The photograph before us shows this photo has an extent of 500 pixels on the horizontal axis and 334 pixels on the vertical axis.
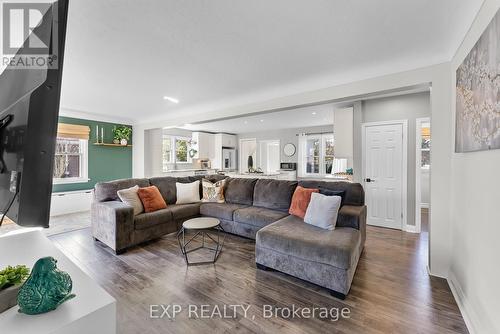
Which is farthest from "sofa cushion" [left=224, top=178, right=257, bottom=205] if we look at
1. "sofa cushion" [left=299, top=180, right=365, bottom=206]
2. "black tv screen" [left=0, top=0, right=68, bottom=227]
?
"black tv screen" [left=0, top=0, right=68, bottom=227]

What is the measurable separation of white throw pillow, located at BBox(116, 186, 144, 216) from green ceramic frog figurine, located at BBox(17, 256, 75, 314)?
2696 mm

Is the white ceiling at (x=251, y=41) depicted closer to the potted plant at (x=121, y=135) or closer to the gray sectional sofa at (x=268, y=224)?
the gray sectional sofa at (x=268, y=224)

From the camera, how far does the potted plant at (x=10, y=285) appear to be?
0.79 metres

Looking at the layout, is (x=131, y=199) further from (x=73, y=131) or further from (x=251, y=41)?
(x=73, y=131)

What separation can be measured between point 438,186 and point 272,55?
2256mm

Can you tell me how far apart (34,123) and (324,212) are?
259 centimetres

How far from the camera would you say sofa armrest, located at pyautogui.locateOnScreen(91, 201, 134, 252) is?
2996 millimetres

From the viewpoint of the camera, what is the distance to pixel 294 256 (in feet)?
7.57

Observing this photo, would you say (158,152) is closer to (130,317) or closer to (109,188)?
(109,188)

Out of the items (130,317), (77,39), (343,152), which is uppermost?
(77,39)

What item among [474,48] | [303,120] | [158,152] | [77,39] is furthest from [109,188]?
[303,120]

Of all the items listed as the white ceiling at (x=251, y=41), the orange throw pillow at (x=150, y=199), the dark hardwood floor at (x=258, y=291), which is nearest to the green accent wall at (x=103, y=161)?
the white ceiling at (x=251, y=41)

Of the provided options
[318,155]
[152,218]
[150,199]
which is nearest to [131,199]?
[150,199]

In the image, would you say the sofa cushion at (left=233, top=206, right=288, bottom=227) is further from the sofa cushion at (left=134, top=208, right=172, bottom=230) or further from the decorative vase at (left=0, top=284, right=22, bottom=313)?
the decorative vase at (left=0, top=284, right=22, bottom=313)
